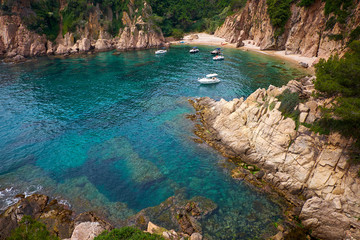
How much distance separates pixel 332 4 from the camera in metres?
58.6

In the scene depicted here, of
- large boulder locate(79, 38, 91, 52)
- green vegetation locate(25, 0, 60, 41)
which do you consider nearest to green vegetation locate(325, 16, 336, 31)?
large boulder locate(79, 38, 91, 52)

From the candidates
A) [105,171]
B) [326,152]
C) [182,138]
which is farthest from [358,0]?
[105,171]

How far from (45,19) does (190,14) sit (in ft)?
290

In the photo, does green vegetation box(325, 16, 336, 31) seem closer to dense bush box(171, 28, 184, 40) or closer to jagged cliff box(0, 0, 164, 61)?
jagged cliff box(0, 0, 164, 61)

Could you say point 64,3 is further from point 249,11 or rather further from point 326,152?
point 326,152

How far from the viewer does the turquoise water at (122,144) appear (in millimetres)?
23438

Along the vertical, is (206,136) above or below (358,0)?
below

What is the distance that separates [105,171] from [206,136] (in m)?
17.1

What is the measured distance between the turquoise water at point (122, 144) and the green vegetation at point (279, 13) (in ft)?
68.8

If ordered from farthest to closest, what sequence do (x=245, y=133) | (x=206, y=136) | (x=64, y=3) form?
(x=64, y=3) < (x=206, y=136) < (x=245, y=133)

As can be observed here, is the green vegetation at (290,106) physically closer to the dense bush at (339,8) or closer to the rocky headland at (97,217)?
the rocky headland at (97,217)

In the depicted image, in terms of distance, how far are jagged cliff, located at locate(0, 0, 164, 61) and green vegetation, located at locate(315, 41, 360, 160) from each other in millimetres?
106429

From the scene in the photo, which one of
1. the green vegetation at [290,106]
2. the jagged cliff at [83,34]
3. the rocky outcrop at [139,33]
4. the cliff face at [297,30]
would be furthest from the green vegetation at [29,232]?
the rocky outcrop at [139,33]

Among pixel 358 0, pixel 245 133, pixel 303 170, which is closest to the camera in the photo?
pixel 303 170
